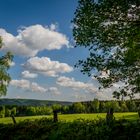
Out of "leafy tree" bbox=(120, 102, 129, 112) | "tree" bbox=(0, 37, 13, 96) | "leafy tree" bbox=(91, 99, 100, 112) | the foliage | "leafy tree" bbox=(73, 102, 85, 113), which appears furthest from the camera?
"leafy tree" bbox=(91, 99, 100, 112)

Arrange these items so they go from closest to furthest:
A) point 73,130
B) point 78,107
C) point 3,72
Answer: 1. point 73,130
2. point 3,72
3. point 78,107

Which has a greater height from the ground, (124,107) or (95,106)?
(95,106)

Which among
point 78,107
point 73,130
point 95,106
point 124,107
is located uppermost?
point 95,106

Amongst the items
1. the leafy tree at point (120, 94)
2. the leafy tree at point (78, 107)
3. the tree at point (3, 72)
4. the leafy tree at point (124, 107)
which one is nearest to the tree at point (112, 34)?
the leafy tree at point (120, 94)

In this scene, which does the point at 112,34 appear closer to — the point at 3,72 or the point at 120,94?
the point at 120,94

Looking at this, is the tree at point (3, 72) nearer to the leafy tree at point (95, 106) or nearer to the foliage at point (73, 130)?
the foliage at point (73, 130)

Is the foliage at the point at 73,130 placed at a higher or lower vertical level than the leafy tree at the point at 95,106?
lower

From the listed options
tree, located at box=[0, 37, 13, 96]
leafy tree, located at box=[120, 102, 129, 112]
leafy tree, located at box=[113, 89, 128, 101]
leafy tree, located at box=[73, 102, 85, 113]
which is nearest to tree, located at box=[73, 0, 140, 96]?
leafy tree, located at box=[113, 89, 128, 101]

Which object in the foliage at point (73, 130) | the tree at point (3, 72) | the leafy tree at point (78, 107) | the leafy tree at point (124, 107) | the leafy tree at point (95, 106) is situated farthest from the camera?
the leafy tree at point (95, 106)

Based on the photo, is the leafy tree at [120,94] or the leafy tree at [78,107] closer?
the leafy tree at [120,94]

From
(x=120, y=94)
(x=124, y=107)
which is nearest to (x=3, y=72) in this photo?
(x=120, y=94)

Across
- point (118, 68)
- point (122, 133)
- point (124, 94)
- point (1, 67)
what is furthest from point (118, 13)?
point (1, 67)

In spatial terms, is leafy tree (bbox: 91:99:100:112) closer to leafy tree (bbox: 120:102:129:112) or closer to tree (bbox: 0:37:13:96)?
leafy tree (bbox: 120:102:129:112)

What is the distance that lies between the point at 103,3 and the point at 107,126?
311 inches
